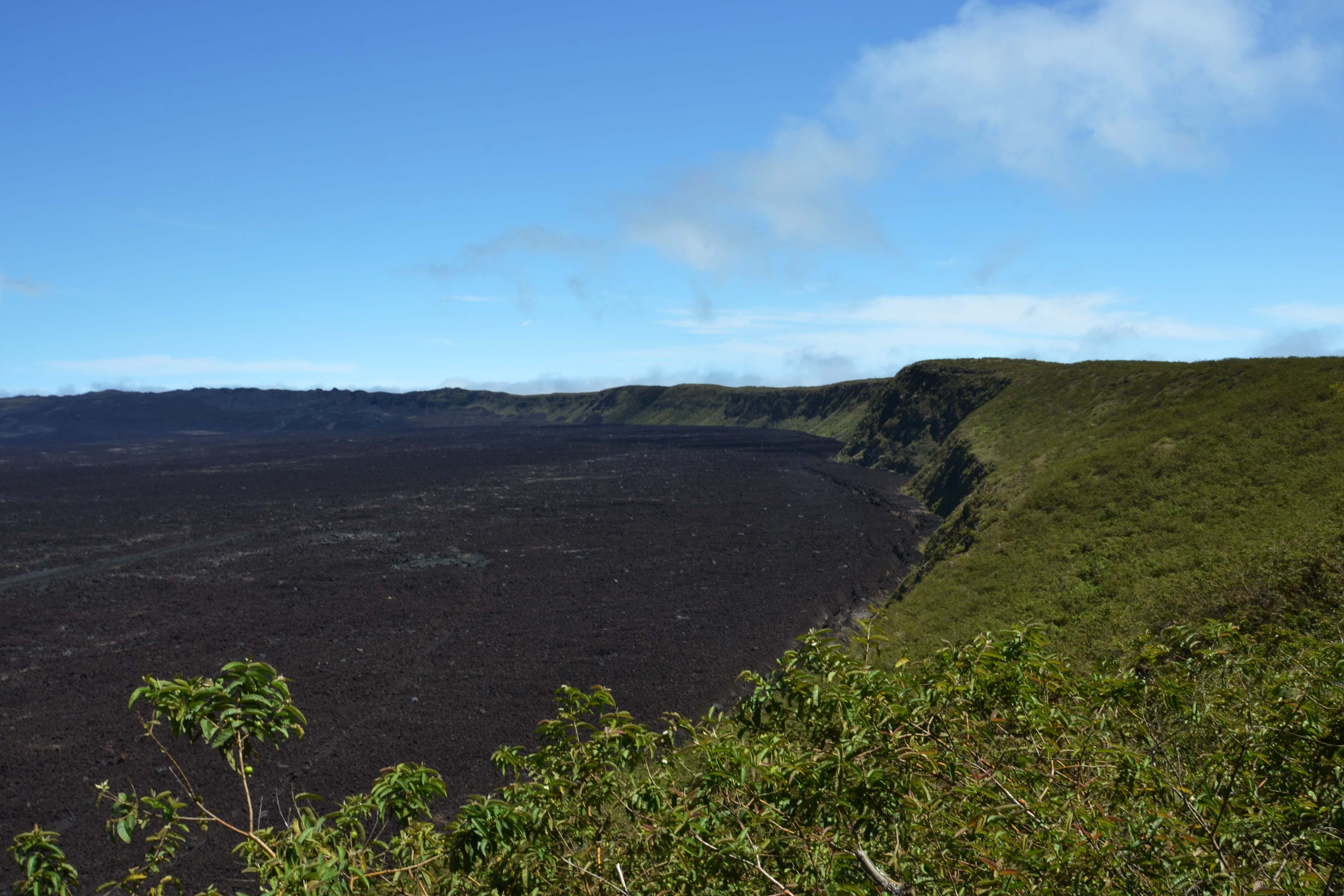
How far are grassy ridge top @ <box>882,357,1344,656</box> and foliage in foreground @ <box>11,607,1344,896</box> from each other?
51.2 ft

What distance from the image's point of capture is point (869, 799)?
4578 mm

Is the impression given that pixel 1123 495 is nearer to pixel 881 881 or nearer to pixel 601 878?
pixel 881 881

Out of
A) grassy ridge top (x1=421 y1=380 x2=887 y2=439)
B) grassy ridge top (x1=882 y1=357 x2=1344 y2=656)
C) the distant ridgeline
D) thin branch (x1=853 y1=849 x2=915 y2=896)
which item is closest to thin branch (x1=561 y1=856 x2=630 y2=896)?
thin branch (x1=853 y1=849 x2=915 y2=896)

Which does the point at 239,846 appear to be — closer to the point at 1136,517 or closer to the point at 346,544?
the point at 1136,517

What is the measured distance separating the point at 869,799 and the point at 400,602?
108ft

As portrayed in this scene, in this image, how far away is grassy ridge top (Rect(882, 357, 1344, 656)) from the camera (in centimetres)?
2161

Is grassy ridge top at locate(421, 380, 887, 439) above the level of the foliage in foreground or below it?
above

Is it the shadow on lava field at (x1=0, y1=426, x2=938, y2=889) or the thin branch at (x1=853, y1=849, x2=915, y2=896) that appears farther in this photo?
the shadow on lava field at (x1=0, y1=426, x2=938, y2=889)

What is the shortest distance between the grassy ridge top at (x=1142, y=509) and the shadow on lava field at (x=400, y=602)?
5971 millimetres

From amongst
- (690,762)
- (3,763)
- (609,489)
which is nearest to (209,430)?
(609,489)

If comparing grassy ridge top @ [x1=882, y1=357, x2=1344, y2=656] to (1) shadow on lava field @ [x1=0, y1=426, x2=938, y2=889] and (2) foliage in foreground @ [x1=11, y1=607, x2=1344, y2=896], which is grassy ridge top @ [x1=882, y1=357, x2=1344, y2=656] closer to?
(1) shadow on lava field @ [x1=0, y1=426, x2=938, y2=889]

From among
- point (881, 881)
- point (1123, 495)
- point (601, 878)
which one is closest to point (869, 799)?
point (881, 881)

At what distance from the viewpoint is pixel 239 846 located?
446 cm

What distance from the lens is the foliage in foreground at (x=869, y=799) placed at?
430cm
